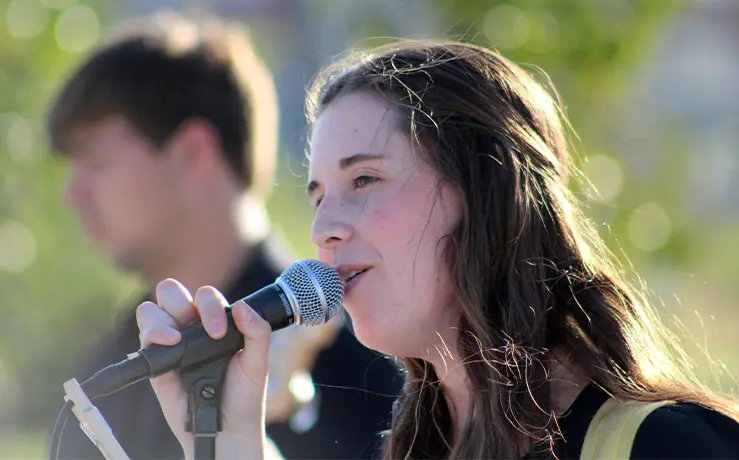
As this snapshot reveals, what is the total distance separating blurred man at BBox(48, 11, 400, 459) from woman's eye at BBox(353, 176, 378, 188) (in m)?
1.22

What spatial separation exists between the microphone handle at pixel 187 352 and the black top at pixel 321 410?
2.98 ft

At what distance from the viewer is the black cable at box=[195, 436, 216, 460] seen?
1.78m

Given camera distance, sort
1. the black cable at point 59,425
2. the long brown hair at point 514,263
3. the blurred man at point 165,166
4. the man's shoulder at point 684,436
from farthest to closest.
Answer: the blurred man at point 165,166 < the long brown hair at point 514,263 < the black cable at point 59,425 < the man's shoulder at point 684,436

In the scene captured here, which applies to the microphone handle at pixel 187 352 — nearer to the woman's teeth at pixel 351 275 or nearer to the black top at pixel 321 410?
the woman's teeth at pixel 351 275

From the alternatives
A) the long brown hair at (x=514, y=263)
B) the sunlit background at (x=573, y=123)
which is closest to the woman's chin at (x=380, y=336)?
the long brown hair at (x=514, y=263)

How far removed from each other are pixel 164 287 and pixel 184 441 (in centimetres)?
A: 32

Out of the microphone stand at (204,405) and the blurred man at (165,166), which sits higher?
the blurred man at (165,166)

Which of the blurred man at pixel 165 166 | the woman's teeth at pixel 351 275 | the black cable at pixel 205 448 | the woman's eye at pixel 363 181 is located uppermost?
the blurred man at pixel 165 166

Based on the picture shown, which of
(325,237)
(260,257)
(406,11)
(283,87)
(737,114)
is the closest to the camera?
(325,237)

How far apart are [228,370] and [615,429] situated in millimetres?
768

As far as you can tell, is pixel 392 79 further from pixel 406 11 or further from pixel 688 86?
pixel 688 86

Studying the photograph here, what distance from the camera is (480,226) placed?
1956 millimetres

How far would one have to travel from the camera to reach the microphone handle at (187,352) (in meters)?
1.72

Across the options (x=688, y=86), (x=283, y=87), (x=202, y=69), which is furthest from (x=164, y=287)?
(x=283, y=87)
